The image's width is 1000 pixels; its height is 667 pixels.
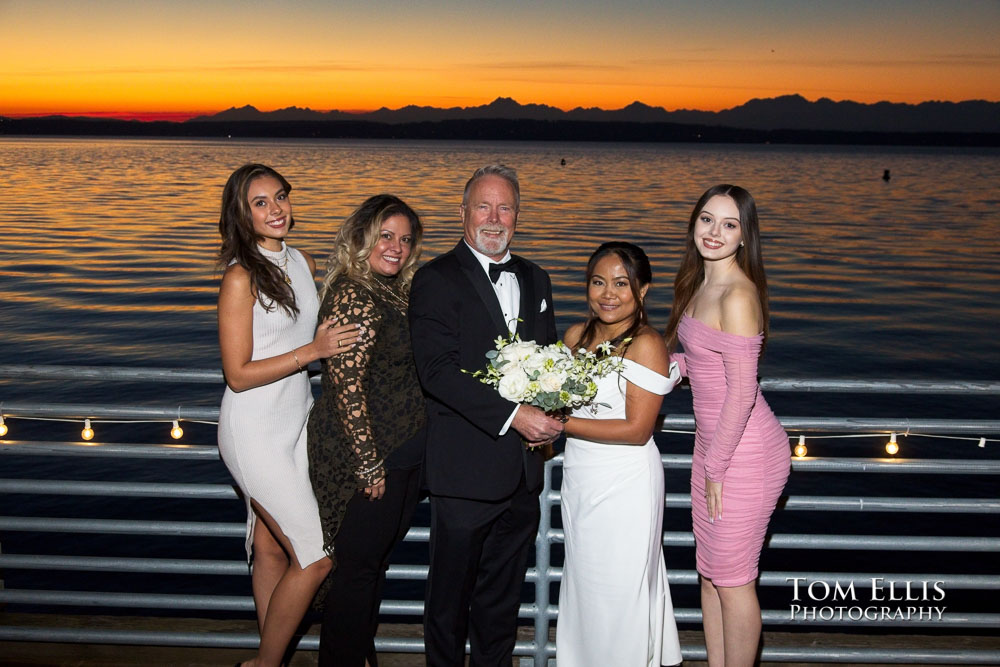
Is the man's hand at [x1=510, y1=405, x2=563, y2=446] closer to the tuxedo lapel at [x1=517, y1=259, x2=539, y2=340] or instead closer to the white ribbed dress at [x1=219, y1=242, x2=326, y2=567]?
the tuxedo lapel at [x1=517, y1=259, x2=539, y2=340]

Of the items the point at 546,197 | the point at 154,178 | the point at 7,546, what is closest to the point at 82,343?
the point at 7,546

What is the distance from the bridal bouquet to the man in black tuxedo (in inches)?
6.6

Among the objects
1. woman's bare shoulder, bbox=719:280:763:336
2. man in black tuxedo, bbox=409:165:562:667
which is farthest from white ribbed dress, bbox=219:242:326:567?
woman's bare shoulder, bbox=719:280:763:336

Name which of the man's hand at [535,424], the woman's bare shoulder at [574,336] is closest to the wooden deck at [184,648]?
the man's hand at [535,424]

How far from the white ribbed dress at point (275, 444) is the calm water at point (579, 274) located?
5378 millimetres

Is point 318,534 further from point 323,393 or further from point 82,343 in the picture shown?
point 82,343

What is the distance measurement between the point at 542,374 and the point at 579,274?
1029 inches

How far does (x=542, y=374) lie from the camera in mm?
3197

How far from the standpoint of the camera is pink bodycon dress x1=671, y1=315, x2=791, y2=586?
340 cm

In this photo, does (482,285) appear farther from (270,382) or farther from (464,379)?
(270,382)

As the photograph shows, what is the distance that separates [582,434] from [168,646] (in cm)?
238

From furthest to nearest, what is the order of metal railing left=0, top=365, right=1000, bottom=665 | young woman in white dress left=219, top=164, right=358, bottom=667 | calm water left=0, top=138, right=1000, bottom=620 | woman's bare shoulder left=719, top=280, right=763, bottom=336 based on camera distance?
calm water left=0, top=138, right=1000, bottom=620
metal railing left=0, top=365, right=1000, bottom=665
young woman in white dress left=219, top=164, right=358, bottom=667
woman's bare shoulder left=719, top=280, right=763, bottom=336

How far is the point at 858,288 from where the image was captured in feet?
96.1

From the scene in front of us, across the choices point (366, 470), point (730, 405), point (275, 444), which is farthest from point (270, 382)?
point (730, 405)
